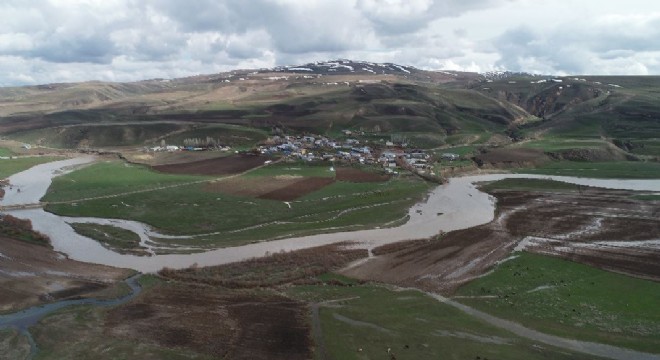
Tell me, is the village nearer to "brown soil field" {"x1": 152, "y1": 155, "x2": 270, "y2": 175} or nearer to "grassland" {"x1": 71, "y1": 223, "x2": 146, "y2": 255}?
"brown soil field" {"x1": 152, "y1": 155, "x2": 270, "y2": 175}

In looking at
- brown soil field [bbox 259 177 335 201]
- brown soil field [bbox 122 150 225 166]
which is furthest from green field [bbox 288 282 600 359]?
brown soil field [bbox 122 150 225 166]

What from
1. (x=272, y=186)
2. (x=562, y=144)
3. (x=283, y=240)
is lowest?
(x=283, y=240)

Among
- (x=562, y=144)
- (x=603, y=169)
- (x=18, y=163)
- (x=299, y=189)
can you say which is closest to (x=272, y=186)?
(x=299, y=189)

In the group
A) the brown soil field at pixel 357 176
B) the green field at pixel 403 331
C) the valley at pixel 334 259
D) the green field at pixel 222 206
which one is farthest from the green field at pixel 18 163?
the green field at pixel 403 331

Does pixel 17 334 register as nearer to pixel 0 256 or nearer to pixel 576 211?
pixel 0 256

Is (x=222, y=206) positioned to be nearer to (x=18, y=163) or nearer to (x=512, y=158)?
(x=18, y=163)
